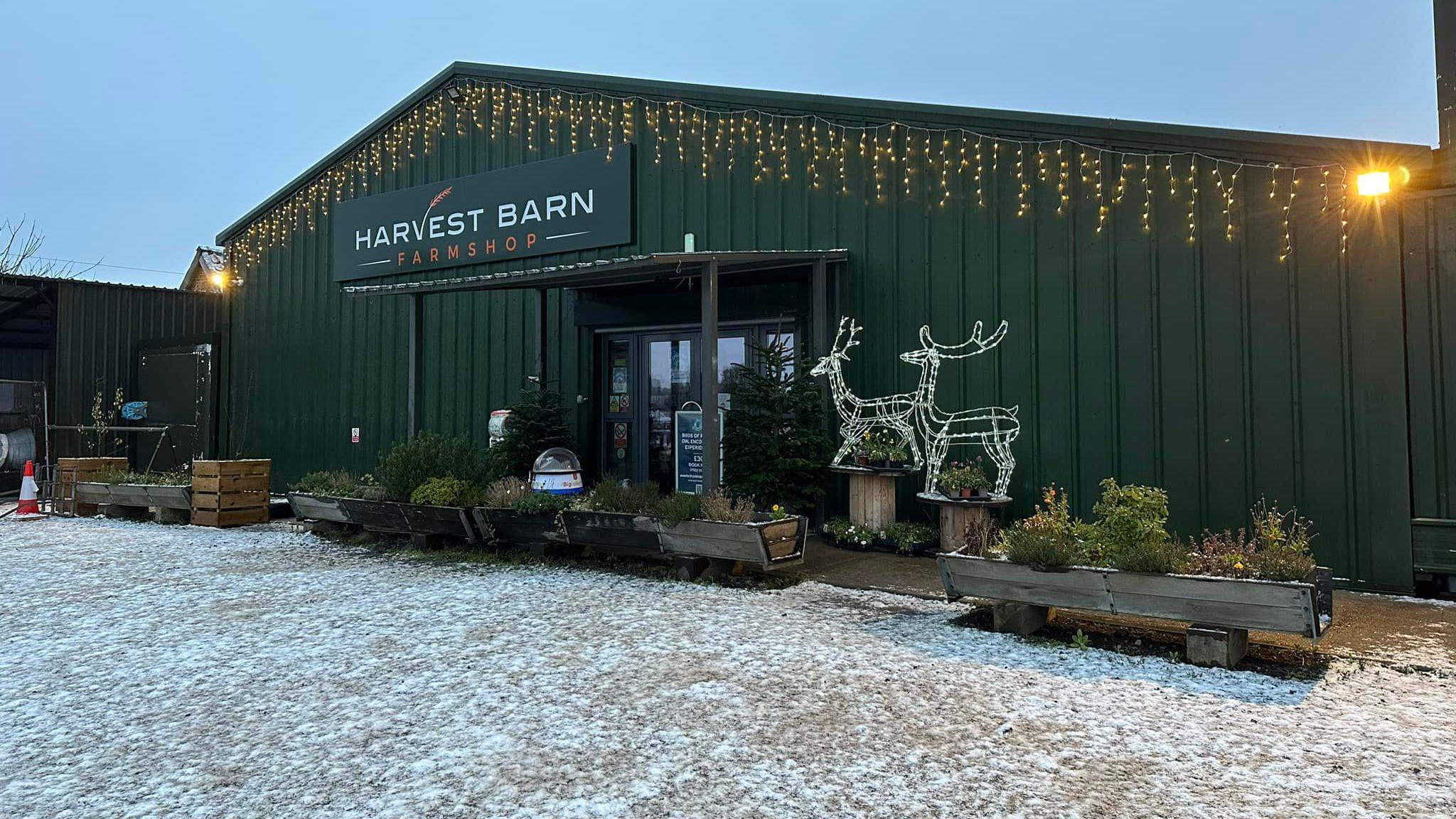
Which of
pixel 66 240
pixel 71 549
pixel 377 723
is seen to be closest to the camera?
pixel 377 723

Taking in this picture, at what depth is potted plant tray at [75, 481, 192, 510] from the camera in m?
10.6

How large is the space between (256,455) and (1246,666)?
1465cm

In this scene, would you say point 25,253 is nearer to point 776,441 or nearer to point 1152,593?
point 776,441

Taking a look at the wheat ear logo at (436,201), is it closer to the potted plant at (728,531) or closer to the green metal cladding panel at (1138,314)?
the green metal cladding panel at (1138,314)

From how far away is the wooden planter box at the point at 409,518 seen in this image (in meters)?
7.86

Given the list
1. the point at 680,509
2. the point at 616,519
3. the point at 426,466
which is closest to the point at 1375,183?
the point at 680,509

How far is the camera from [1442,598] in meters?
6.01

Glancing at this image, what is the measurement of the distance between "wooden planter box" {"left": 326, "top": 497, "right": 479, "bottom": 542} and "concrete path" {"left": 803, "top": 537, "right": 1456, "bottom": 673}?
131 inches

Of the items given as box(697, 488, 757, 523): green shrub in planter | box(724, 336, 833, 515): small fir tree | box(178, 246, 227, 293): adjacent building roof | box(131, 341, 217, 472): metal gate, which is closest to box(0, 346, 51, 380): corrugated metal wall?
box(178, 246, 227, 293): adjacent building roof

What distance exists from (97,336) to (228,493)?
6.94 m

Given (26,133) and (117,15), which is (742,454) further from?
(26,133)

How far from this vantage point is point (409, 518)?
26.7ft

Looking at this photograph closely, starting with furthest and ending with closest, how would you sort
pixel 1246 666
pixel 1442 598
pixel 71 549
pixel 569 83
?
pixel 569 83
pixel 71 549
pixel 1442 598
pixel 1246 666

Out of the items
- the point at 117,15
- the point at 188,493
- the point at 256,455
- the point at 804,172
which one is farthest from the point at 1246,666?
the point at 117,15
